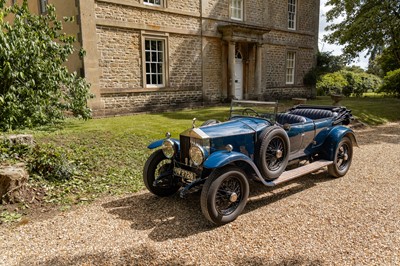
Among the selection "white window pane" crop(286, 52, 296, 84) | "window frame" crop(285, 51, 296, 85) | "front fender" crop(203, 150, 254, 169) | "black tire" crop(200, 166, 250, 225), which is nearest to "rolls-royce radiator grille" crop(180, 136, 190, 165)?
"front fender" crop(203, 150, 254, 169)

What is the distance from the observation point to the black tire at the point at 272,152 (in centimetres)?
445

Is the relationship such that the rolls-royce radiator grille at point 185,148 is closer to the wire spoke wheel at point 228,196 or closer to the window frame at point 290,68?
the wire spoke wheel at point 228,196

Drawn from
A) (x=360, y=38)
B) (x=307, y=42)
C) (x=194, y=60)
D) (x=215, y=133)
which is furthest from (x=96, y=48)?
(x=307, y=42)

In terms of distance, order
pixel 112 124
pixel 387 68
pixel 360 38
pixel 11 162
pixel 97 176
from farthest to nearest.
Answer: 1. pixel 387 68
2. pixel 360 38
3. pixel 112 124
4. pixel 97 176
5. pixel 11 162

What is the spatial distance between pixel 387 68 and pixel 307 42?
11.0 meters

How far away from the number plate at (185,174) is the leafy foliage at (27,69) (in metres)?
2.70

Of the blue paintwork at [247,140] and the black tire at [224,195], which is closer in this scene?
the black tire at [224,195]

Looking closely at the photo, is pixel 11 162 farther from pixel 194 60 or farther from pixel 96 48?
pixel 194 60

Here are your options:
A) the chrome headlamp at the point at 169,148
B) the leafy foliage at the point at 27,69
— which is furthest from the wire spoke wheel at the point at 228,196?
the leafy foliage at the point at 27,69

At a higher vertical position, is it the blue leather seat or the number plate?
the blue leather seat

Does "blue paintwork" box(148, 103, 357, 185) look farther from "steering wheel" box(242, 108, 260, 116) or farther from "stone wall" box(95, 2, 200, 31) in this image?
"stone wall" box(95, 2, 200, 31)

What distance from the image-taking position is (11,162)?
5.02 metres

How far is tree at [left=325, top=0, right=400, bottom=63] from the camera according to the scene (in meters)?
14.4

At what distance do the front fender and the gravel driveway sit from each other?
82cm
